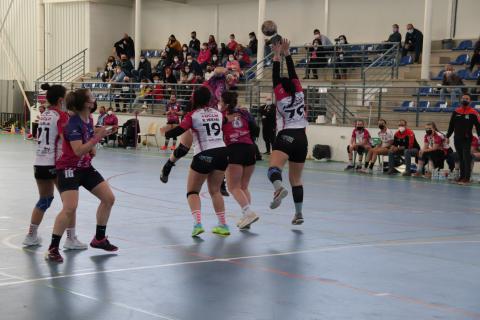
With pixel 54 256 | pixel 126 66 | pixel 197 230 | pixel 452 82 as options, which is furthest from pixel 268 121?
pixel 54 256

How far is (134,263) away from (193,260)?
0.62 m

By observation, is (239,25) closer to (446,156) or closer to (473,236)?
(446,156)

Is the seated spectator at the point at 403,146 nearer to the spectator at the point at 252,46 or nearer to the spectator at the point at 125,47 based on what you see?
the spectator at the point at 252,46

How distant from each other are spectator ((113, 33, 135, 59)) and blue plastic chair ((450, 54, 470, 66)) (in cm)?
1666

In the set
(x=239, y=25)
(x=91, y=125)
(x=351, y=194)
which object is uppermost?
(x=239, y=25)

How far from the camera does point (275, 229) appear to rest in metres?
9.69

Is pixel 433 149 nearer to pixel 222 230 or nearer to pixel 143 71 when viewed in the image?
pixel 222 230

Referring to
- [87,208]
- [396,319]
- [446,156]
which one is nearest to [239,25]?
[446,156]

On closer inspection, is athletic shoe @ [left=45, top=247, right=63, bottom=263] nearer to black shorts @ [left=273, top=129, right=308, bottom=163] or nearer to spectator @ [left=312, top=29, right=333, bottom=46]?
black shorts @ [left=273, top=129, right=308, bottom=163]

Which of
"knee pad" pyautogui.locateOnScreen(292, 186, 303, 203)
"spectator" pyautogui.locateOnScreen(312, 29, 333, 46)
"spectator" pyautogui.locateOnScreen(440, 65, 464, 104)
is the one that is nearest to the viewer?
"knee pad" pyautogui.locateOnScreen(292, 186, 303, 203)

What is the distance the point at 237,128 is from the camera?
962 centimetres

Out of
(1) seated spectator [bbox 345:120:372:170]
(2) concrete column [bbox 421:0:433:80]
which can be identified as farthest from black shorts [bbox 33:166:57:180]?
(2) concrete column [bbox 421:0:433:80]

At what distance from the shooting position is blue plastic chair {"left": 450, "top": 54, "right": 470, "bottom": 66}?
946 inches

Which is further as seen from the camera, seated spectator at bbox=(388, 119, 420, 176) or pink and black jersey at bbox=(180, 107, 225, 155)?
seated spectator at bbox=(388, 119, 420, 176)
